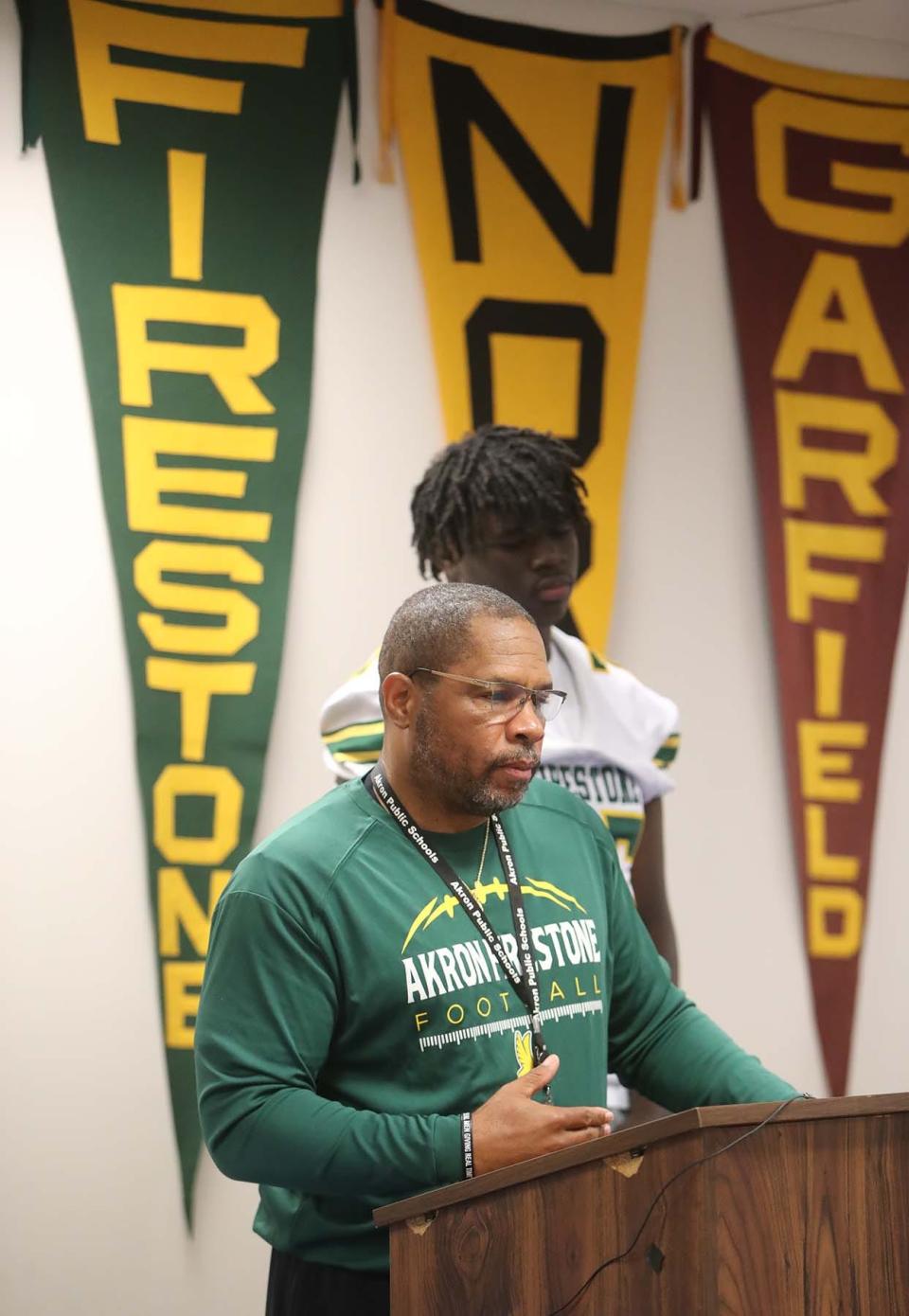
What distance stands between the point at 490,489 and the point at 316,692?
93 cm

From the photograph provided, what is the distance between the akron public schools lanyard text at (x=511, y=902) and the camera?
5.62 feet

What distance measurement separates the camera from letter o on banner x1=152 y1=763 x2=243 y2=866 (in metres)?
3.13

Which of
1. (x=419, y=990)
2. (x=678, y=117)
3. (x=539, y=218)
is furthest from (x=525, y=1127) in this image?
(x=678, y=117)

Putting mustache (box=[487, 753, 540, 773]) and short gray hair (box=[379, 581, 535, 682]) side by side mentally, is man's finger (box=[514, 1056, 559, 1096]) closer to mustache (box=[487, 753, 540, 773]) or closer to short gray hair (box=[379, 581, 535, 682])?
mustache (box=[487, 753, 540, 773])

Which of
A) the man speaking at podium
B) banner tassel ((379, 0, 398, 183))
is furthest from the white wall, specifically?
the man speaking at podium

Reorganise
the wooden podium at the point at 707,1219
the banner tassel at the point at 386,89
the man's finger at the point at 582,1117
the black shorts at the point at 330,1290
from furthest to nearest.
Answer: the banner tassel at the point at 386,89 < the black shorts at the point at 330,1290 < the man's finger at the point at 582,1117 < the wooden podium at the point at 707,1219

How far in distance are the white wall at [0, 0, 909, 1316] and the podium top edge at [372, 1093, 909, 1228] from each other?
1685 millimetres

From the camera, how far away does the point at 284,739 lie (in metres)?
3.26

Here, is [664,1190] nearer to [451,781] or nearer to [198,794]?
[451,781]

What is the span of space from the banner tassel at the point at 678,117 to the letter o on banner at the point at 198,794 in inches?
63.7

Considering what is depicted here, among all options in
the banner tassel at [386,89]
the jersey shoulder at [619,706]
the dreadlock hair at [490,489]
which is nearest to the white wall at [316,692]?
the banner tassel at [386,89]

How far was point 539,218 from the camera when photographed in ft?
11.3

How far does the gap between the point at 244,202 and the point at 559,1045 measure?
2097mm

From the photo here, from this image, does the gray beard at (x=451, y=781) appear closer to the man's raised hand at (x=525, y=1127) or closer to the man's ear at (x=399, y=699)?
the man's ear at (x=399, y=699)
